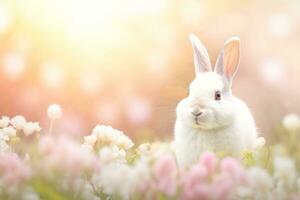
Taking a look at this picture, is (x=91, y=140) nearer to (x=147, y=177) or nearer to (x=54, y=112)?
(x=54, y=112)

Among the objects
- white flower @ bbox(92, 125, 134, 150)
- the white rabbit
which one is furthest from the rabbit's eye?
white flower @ bbox(92, 125, 134, 150)

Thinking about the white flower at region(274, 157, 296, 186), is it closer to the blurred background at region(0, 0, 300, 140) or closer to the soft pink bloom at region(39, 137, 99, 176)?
the soft pink bloom at region(39, 137, 99, 176)

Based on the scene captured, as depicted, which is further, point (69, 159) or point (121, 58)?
point (121, 58)

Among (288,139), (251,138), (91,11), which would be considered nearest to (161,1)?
(91,11)

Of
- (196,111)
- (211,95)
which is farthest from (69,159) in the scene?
(211,95)

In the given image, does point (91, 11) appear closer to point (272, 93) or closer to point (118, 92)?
point (118, 92)

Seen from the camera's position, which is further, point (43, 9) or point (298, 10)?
point (298, 10)
